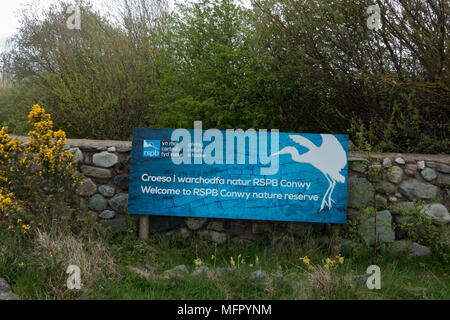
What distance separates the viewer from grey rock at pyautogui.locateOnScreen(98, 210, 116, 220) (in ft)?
15.9

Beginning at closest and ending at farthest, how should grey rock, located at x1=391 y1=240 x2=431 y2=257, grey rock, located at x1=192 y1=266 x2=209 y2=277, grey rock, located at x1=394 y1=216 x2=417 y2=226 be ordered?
grey rock, located at x1=192 y1=266 x2=209 y2=277 → grey rock, located at x1=391 y1=240 x2=431 y2=257 → grey rock, located at x1=394 y1=216 x2=417 y2=226

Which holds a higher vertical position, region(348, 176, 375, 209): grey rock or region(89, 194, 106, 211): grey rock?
region(348, 176, 375, 209): grey rock

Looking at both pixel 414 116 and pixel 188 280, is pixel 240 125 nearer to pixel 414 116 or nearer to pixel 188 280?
pixel 414 116

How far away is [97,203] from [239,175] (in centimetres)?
201

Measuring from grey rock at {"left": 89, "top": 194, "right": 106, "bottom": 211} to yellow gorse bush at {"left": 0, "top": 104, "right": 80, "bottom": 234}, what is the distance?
485 millimetres

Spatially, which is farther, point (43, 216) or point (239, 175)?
point (239, 175)

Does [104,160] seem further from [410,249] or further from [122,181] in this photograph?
[410,249]

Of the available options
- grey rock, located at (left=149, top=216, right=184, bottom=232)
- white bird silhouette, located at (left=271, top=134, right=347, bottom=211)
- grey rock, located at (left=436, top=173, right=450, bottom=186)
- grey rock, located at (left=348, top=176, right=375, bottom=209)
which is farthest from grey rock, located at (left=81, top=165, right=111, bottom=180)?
grey rock, located at (left=436, top=173, right=450, bottom=186)

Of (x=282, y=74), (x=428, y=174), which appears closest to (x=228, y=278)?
(x=428, y=174)

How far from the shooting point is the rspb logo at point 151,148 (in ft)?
15.2

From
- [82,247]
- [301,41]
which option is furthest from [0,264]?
[301,41]

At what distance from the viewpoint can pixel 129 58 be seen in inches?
329

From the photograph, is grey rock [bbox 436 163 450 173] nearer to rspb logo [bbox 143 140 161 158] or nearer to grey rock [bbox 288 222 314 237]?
grey rock [bbox 288 222 314 237]

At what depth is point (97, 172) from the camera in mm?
4855
